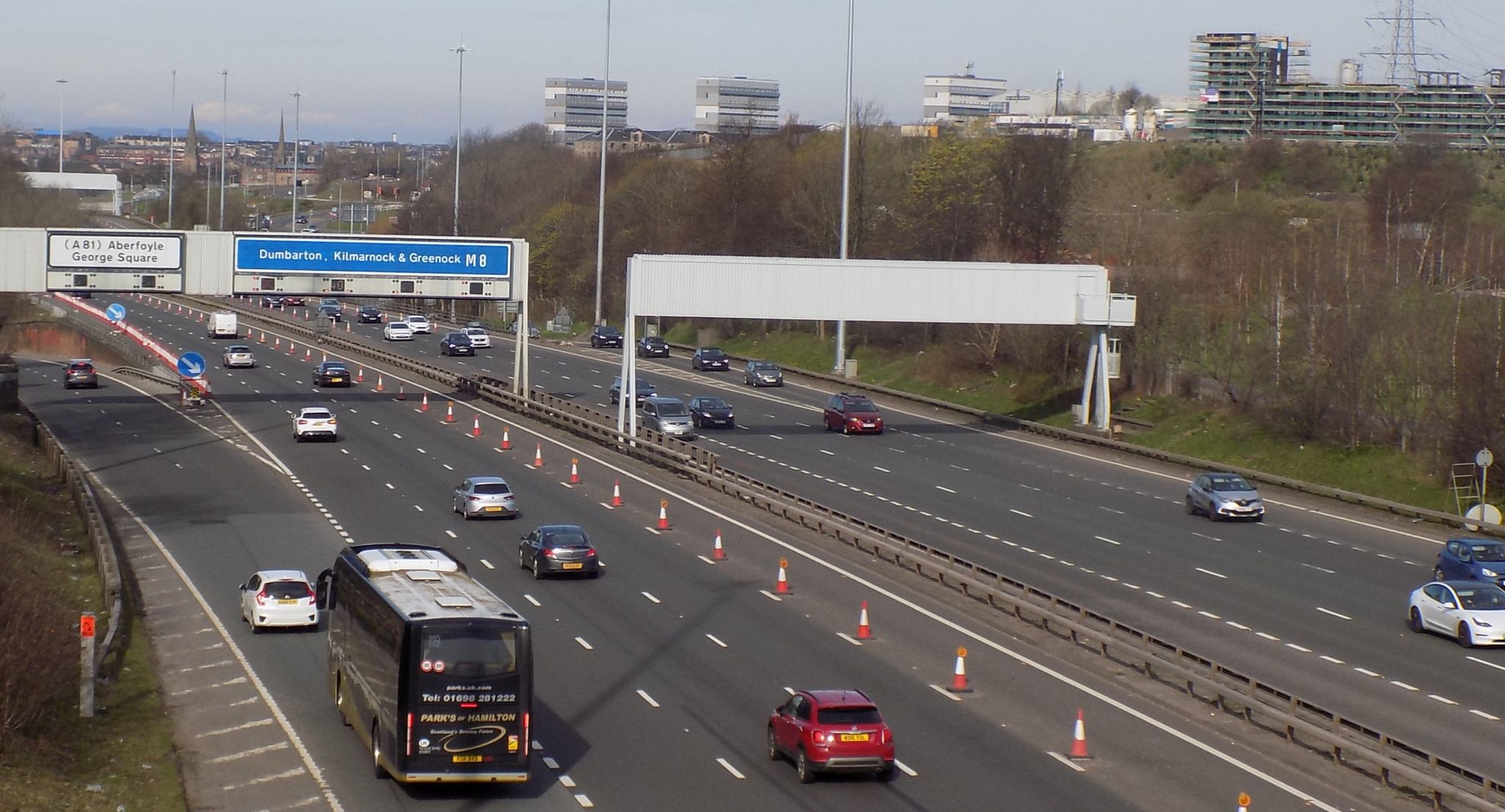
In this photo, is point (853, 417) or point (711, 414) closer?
A: point (853, 417)

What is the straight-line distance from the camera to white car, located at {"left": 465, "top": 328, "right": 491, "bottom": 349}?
91.9m

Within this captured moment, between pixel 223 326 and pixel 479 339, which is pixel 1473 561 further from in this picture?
pixel 223 326

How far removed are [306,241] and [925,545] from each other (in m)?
35.8

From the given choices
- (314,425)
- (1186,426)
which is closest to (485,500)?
(314,425)

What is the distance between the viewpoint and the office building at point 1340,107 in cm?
15900

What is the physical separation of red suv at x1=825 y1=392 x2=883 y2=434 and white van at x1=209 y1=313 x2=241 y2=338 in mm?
49570

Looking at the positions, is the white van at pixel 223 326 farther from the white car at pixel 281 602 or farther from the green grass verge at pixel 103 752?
the white car at pixel 281 602

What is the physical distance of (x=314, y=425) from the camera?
2125 inches

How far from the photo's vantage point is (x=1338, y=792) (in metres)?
19.8

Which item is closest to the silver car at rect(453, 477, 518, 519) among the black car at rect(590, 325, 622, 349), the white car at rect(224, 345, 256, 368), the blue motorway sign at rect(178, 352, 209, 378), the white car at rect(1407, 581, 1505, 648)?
the blue motorway sign at rect(178, 352, 209, 378)

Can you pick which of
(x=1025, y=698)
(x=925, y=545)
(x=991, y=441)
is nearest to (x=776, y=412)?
(x=991, y=441)

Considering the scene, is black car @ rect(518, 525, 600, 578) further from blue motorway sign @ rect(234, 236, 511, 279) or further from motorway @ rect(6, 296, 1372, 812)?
blue motorway sign @ rect(234, 236, 511, 279)

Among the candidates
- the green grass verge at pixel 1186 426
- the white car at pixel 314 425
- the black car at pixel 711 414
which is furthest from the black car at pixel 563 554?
the black car at pixel 711 414

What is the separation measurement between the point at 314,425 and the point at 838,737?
127ft
